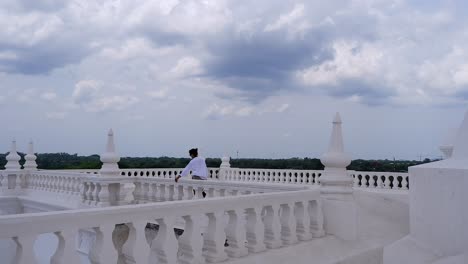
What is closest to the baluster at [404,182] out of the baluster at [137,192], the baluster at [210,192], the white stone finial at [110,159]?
the baluster at [210,192]

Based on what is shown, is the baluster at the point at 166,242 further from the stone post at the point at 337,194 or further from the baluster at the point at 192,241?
the stone post at the point at 337,194

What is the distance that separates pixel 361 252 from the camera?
17.9 ft

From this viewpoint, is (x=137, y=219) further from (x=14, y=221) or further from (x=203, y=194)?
(x=203, y=194)

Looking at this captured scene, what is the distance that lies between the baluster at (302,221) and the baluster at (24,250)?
3.46 metres

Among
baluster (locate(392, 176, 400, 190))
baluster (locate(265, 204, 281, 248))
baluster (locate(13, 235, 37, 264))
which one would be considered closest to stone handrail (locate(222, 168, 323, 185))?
baluster (locate(392, 176, 400, 190))

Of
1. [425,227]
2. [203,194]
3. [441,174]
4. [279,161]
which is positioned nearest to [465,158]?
[441,174]

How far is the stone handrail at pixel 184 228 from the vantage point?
291 cm

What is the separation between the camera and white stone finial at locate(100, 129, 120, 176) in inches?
405

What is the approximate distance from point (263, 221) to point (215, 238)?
3.93ft

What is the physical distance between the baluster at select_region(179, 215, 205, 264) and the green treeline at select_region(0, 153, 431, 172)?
15.1 meters

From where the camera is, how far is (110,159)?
10.4 meters

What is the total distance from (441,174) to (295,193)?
265 cm

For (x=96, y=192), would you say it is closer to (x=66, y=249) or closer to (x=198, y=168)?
(x=198, y=168)

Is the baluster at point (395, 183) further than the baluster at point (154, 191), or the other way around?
the baluster at point (395, 183)
